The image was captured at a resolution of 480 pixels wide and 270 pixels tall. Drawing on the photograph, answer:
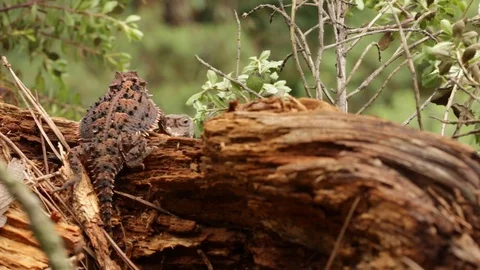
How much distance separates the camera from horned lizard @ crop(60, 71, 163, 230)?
2.71m

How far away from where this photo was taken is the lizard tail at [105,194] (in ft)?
8.56

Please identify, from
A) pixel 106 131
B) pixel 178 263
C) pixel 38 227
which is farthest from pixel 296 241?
pixel 106 131

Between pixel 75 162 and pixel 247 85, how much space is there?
2.37 ft

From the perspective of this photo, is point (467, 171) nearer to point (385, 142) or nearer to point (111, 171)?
point (385, 142)

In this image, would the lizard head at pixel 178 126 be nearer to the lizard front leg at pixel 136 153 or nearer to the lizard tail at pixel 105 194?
the lizard front leg at pixel 136 153

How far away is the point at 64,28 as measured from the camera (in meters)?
4.45

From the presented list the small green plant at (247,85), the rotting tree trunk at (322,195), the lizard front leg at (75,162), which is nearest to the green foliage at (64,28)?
the small green plant at (247,85)

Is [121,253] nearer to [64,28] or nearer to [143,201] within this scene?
[143,201]

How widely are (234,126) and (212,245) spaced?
54cm

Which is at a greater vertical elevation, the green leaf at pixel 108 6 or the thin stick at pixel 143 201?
the green leaf at pixel 108 6

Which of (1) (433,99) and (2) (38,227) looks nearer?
(2) (38,227)

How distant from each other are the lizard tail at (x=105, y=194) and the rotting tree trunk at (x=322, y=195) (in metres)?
0.24

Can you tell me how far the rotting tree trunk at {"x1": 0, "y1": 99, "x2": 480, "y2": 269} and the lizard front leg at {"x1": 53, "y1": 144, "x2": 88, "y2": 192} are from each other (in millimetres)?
428

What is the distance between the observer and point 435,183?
5.87 ft
